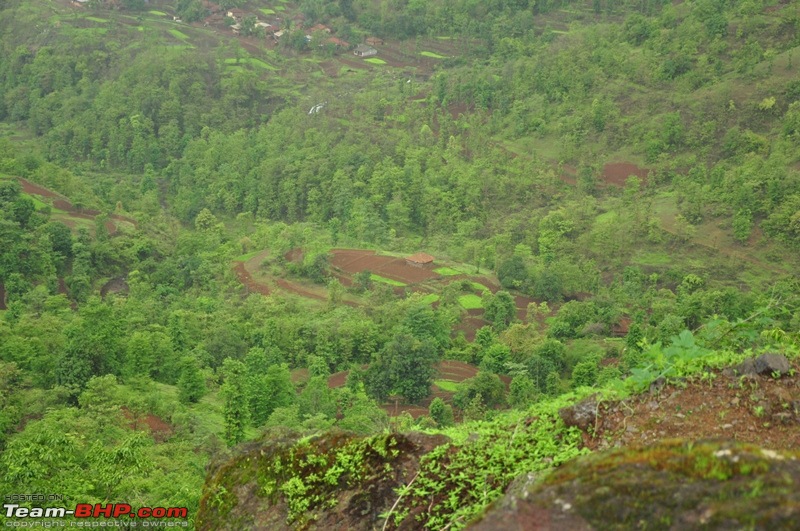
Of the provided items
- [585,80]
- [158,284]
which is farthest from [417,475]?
[585,80]

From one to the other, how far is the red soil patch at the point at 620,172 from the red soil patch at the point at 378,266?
10.9 meters

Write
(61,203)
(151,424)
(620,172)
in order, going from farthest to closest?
(620,172) < (61,203) < (151,424)

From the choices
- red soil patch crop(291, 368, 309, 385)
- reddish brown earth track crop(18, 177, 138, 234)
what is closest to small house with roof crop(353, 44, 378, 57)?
reddish brown earth track crop(18, 177, 138, 234)

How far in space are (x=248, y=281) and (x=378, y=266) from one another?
5807 millimetres

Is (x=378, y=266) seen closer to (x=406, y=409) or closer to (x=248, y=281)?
(x=248, y=281)

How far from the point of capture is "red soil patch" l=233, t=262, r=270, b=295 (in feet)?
110

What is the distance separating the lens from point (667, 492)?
379cm

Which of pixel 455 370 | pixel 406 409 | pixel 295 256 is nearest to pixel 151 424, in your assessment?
pixel 406 409

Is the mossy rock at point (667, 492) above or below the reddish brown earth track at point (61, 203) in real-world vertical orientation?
above

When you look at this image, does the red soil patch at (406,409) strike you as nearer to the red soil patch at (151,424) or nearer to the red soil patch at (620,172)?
the red soil patch at (151,424)

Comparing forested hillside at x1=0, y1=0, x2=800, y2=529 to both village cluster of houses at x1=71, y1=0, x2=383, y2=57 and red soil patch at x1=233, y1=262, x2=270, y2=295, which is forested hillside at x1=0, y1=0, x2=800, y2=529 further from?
village cluster of houses at x1=71, y1=0, x2=383, y2=57

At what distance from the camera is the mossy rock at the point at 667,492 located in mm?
3525

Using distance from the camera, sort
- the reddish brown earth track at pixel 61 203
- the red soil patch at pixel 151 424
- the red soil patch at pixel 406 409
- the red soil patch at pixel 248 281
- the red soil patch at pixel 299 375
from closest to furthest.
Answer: the red soil patch at pixel 151 424, the red soil patch at pixel 406 409, the red soil patch at pixel 299 375, the red soil patch at pixel 248 281, the reddish brown earth track at pixel 61 203

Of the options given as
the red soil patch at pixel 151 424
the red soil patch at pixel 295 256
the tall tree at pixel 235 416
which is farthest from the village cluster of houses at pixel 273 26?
the tall tree at pixel 235 416
